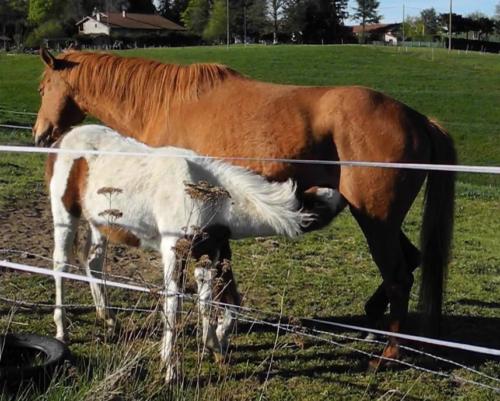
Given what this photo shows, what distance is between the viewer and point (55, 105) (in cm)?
623

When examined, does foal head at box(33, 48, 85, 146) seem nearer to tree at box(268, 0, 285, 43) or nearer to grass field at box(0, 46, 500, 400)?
grass field at box(0, 46, 500, 400)

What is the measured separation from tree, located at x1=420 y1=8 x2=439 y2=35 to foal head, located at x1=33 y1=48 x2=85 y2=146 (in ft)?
326

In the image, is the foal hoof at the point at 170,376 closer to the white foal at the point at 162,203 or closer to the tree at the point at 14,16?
the white foal at the point at 162,203

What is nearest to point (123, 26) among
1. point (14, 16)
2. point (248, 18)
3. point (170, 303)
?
point (14, 16)

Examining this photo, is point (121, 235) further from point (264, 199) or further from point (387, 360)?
point (387, 360)

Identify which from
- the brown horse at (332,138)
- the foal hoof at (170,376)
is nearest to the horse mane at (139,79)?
the brown horse at (332,138)

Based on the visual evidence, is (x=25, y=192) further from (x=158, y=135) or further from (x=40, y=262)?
(x=158, y=135)

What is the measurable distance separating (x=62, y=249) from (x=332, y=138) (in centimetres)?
195

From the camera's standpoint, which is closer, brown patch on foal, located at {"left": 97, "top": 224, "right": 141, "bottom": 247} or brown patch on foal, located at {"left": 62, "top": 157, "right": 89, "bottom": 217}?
brown patch on foal, located at {"left": 97, "top": 224, "right": 141, "bottom": 247}

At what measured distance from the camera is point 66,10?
9025 centimetres

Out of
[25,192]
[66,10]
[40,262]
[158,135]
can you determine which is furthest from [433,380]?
[66,10]

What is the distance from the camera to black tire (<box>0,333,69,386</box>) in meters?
3.29

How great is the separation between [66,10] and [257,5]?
2321 centimetres

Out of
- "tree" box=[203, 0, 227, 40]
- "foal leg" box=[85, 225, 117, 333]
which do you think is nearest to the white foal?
"foal leg" box=[85, 225, 117, 333]
